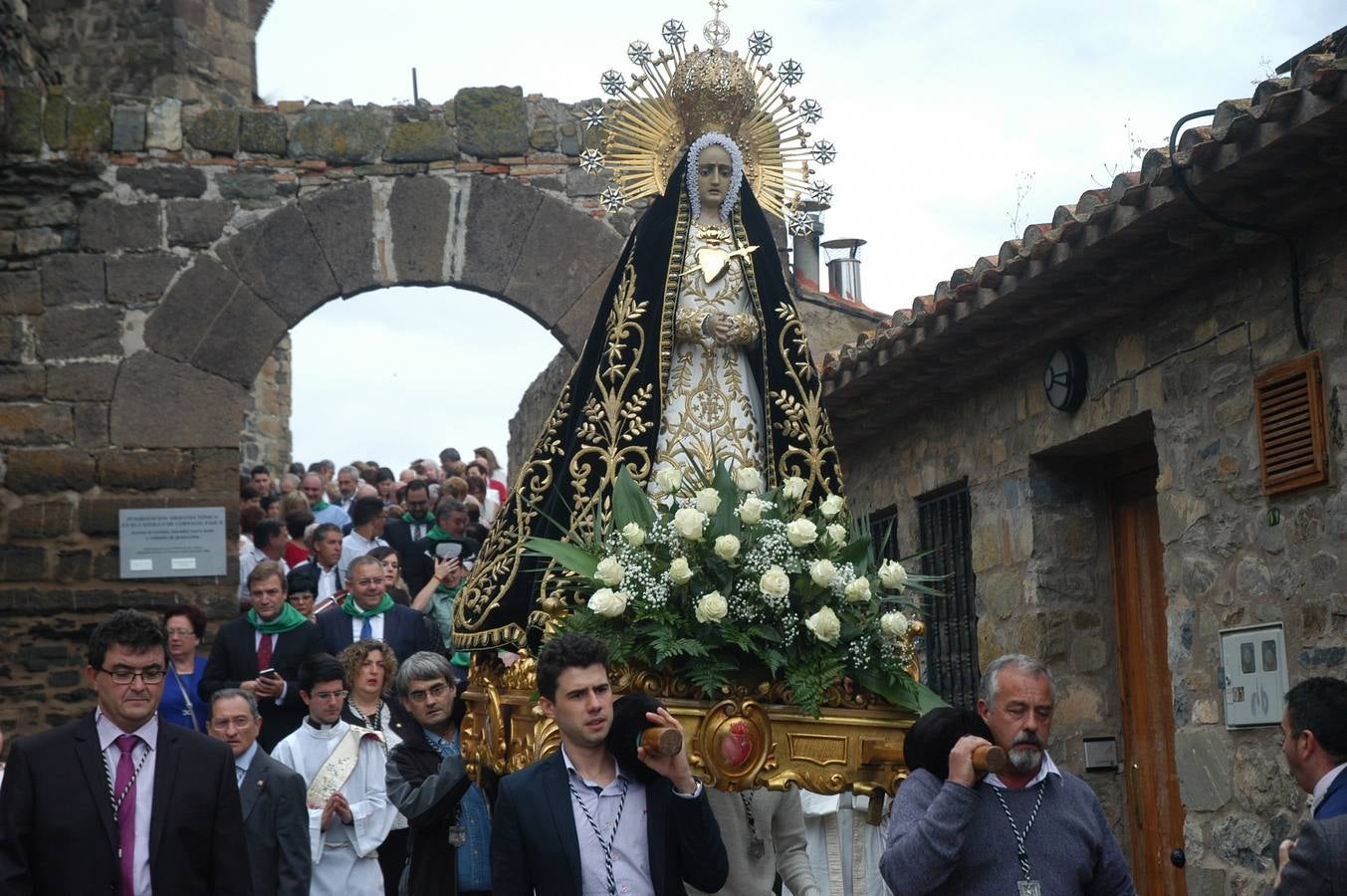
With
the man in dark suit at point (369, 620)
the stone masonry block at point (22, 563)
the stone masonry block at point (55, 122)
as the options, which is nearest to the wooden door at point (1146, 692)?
the man in dark suit at point (369, 620)

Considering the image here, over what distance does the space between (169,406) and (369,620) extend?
11.7ft

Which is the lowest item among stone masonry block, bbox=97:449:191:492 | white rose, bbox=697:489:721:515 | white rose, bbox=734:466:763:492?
white rose, bbox=697:489:721:515

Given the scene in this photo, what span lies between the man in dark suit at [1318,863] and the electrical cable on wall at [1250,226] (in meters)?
2.80

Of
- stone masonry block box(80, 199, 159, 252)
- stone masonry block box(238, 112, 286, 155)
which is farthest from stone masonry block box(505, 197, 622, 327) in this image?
stone masonry block box(80, 199, 159, 252)

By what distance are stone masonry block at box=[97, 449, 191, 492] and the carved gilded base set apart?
22.2 feet

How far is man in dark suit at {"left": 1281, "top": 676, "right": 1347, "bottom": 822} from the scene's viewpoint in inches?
160

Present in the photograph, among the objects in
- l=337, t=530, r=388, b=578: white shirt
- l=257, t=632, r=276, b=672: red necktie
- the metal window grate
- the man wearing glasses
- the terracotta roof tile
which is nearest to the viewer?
the terracotta roof tile

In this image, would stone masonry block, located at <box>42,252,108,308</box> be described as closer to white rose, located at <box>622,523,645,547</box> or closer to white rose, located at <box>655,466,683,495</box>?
white rose, located at <box>655,466,683,495</box>

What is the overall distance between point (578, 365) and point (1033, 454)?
123 inches

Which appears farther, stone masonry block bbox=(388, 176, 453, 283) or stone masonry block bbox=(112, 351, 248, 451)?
stone masonry block bbox=(388, 176, 453, 283)

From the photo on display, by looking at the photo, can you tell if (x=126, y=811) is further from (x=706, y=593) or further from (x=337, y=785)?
(x=337, y=785)

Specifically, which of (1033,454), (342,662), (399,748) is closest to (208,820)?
(399,748)

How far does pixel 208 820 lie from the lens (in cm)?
451

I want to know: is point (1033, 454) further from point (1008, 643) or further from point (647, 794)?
point (647, 794)
